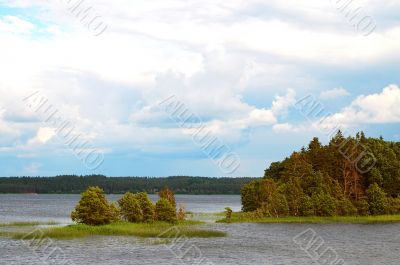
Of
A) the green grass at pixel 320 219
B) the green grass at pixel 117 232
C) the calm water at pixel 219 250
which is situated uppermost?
the green grass at pixel 320 219

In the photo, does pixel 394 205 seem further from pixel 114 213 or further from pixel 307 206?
pixel 114 213

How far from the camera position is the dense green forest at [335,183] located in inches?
4744

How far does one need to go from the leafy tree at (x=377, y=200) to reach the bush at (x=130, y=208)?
5296 cm

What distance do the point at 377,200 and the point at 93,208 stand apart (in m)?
62.5

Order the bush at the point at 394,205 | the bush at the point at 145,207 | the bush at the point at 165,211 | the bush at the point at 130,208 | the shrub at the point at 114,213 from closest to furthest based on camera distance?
the shrub at the point at 114,213
the bush at the point at 130,208
the bush at the point at 145,207
the bush at the point at 165,211
the bush at the point at 394,205

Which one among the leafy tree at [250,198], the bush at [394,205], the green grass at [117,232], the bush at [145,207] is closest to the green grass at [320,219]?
the bush at [394,205]

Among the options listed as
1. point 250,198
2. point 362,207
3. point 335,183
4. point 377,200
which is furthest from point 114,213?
point 377,200

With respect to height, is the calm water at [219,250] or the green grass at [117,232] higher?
the green grass at [117,232]

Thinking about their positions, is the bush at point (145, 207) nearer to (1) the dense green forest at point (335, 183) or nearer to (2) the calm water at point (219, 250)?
(2) the calm water at point (219, 250)

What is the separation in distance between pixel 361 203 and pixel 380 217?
4.65 meters

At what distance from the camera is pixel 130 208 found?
310ft

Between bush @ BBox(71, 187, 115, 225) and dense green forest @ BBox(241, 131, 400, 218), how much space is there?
4032 cm

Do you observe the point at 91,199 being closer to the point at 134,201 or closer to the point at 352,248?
the point at 134,201

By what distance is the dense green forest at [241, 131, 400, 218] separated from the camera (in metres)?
120
